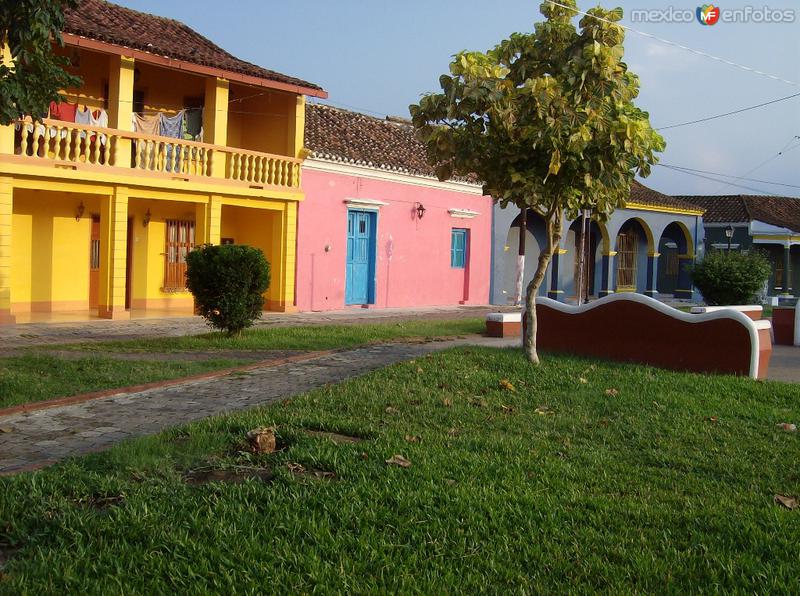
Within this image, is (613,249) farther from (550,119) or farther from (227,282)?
(550,119)

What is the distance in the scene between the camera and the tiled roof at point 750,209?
35.0 m

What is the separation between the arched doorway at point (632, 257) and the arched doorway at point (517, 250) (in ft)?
14.1

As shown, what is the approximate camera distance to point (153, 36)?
55.9 ft

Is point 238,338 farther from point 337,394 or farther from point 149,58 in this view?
point 149,58

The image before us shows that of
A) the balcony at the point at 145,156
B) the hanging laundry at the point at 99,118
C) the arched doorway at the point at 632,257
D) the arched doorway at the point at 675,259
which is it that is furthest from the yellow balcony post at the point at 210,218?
the arched doorway at the point at 675,259

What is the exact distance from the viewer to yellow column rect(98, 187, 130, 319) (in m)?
15.4

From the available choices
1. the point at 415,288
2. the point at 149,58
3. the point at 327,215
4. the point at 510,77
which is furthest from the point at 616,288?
the point at 510,77

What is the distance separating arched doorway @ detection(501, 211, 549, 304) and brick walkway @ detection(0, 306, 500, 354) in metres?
5.32

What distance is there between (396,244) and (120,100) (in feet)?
26.4

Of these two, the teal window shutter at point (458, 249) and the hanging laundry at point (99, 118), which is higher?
the hanging laundry at point (99, 118)

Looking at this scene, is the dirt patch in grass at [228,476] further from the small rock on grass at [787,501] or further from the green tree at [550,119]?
the green tree at [550,119]

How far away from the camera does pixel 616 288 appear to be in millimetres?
30234

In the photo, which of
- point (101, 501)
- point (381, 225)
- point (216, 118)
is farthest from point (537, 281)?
point (381, 225)

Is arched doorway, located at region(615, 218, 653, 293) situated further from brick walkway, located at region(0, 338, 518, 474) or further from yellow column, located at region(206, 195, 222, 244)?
brick walkway, located at region(0, 338, 518, 474)
